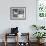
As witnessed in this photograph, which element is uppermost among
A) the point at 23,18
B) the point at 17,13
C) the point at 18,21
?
the point at 17,13

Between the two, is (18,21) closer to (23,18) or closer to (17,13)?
(23,18)

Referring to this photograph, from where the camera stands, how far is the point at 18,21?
7.40 m

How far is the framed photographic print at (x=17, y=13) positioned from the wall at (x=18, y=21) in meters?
0.14

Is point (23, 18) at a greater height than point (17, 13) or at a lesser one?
lesser

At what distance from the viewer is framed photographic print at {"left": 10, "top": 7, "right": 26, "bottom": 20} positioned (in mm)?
7355

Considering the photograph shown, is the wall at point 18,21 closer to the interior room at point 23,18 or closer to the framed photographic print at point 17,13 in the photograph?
the interior room at point 23,18

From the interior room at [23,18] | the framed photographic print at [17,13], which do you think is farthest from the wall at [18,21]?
the framed photographic print at [17,13]

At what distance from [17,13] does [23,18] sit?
0.37m

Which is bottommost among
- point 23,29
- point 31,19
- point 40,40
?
point 40,40

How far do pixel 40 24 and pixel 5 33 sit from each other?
1.71 metres

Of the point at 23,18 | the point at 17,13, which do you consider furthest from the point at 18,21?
the point at 17,13

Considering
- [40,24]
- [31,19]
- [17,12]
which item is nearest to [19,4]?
[17,12]

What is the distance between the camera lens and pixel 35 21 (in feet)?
24.3

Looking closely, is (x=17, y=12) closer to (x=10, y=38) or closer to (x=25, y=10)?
(x=25, y=10)
